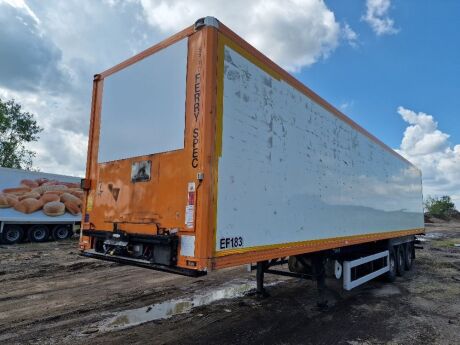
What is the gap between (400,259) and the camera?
34.3ft

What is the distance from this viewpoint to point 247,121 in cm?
407

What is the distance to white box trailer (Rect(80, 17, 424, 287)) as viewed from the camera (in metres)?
3.65

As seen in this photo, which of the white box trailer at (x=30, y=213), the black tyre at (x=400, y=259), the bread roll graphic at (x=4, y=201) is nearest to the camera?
the black tyre at (x=400, y=259)

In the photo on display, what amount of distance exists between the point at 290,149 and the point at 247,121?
103cm

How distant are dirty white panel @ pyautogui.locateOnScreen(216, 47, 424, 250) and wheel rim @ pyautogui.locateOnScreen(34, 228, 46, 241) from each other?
15686 mm

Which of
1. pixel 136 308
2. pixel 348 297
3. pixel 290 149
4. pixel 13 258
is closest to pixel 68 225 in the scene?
pixel 13 258

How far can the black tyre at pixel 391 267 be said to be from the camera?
934cm

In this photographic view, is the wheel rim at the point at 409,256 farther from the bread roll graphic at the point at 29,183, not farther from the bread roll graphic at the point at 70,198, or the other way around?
the bread roll graphic at the point at 29,183

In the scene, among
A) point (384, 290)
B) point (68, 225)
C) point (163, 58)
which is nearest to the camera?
point (163, 58)

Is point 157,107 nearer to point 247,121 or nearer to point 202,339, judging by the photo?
point 247,121

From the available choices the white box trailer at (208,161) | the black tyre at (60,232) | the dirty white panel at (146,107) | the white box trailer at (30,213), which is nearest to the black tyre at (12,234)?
the white box trailer at (30,213)

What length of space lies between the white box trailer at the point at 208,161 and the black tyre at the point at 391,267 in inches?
162

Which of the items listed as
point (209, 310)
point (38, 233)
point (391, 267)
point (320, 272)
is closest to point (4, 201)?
point (38, 233)

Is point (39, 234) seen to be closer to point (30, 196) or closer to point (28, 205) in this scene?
point (28, 205)
